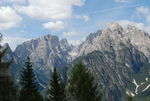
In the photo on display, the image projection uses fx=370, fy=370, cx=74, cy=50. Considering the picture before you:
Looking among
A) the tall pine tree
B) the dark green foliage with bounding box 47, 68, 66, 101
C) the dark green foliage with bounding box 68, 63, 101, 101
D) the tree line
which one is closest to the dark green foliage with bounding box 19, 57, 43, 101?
the tree line

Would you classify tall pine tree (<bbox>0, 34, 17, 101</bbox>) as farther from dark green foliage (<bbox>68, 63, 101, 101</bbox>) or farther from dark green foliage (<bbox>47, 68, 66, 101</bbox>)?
dark green foliage (<bbox>47, 68, 66, 101</bbox>)

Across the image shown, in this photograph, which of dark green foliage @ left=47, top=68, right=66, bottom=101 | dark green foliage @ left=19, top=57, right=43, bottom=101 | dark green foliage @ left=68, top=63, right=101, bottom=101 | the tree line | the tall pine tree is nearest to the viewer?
the tall pine tree

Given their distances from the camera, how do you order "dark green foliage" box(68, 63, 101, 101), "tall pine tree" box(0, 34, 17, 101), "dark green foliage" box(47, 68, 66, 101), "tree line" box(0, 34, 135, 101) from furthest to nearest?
1. "dark green foliage" box(47, 68, 66, 101)
2. "dark green foliage" box(68, 63, 101, 101)
3. "tree line" box(0, 34, 135, 101)
4. "tall pine tree" box(0, 34, 17, 101)

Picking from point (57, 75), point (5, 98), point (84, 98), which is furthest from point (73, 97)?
point (5, 98)

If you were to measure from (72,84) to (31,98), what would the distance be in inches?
259

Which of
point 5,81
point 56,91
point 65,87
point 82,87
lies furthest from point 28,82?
point 5,81

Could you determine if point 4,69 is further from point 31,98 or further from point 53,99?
point 53,99

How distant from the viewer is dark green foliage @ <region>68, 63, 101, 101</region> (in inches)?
2040

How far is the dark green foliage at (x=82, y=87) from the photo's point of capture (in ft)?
170

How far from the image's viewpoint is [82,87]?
170 feet

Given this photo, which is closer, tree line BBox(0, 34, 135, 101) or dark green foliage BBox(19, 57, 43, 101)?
dark green foliage BBox(19, 57, 43, 101)

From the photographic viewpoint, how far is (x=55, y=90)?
2180 inches

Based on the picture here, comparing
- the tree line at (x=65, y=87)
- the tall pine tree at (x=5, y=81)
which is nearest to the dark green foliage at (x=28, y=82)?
the tree line at (x=65, y=87)

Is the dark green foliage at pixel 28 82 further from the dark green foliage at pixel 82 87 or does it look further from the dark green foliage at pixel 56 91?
the dark green foliage at pixel 56 91
